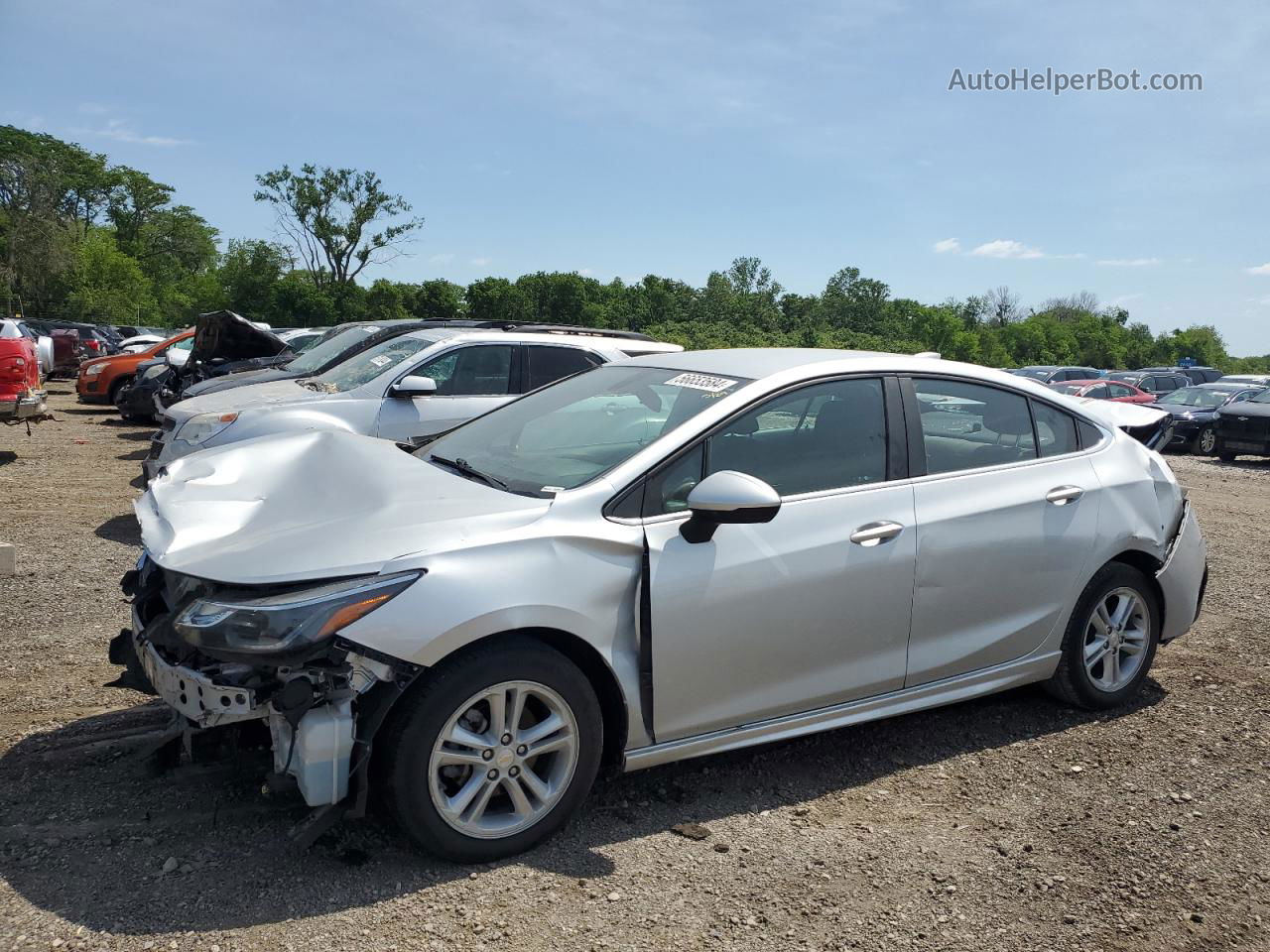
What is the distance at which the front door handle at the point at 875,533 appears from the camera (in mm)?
3762

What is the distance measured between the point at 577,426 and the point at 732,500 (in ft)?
3.46

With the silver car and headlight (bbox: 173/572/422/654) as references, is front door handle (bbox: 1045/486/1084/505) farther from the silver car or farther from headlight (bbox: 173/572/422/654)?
headlight (bbox: 173/572/422/654)

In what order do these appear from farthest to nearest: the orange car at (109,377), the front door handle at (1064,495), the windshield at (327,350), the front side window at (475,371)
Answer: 1. the orange car at (109,377)
2. the windshield at (327,350)
3. the front side window at (475,371)
4. the front door handle at (1064,495)

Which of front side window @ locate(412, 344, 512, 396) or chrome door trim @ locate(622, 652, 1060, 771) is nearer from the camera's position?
chrome door trim @ locate(622, 652, 1060, 771)

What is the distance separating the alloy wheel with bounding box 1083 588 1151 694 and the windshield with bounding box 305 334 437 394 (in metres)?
5.66

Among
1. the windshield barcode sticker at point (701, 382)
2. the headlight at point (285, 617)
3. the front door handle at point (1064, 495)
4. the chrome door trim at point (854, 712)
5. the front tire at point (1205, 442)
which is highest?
the windshield barcode sticker at point (701, 382)

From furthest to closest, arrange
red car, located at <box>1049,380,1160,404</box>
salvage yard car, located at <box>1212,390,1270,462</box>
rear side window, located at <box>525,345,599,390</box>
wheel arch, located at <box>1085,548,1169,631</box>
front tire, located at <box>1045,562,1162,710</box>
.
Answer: red car, located at <box>1049,380,1160,404</box>
salvage yard car, located at <box>1212,390,1270,462</box>
rear side window, located at <box>525,345,599,390</box>
wheel arch, located at <box>1085,548,1169,631</box>
front tire, located at <box>1045,562,1162,710</box>

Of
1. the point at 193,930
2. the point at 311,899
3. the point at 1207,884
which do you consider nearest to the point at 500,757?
the point at 311,899

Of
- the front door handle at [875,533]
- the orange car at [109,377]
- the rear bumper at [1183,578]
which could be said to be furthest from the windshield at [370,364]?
the orange car at [109,377]

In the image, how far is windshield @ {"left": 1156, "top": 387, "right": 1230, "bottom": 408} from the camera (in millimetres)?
21844

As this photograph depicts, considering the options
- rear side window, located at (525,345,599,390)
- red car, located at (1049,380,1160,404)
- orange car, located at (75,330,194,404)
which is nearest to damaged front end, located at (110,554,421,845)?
rear side window, located at (525,345,599,390)

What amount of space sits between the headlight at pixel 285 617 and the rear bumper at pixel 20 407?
9983mm

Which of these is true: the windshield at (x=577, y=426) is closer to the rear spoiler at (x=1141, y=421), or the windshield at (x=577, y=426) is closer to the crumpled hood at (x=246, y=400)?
the rear spoiler at (x=1141, y=421)

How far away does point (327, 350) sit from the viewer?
37.3 ft
